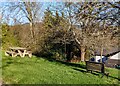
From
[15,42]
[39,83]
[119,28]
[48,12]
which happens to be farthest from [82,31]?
[39,83]

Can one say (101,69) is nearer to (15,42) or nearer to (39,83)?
(39,83)

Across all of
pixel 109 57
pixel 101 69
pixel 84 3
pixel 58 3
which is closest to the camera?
pixel 101 69

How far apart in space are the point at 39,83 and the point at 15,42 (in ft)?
64.2

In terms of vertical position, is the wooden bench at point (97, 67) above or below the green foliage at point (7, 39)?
below

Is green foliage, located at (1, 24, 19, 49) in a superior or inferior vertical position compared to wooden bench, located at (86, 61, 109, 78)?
superior

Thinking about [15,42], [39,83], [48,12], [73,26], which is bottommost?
[39,83]

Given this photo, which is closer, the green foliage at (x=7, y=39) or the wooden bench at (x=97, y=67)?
the wooden bench at (x=97, y=67)

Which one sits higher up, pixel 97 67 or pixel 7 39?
pixel 7 39

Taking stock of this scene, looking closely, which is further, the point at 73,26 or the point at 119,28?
the point at 73,26

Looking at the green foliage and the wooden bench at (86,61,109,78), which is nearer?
the wooden bench at (86,61,109,78)

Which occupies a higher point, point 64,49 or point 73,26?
point 73,26

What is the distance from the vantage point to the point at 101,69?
37.7 feet

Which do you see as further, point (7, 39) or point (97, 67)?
point (7, 39)

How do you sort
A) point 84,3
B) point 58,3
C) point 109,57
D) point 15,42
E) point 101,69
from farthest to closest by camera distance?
1. point 109,57
2. point 15,42
3. point 58,3
4. point 84,3
5. point 101,69
